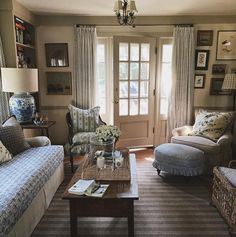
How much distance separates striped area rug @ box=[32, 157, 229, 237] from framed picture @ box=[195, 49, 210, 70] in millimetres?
2168

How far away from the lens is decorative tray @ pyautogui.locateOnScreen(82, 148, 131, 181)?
6.93 ft

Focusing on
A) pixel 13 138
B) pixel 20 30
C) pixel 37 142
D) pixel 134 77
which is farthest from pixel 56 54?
pixel 13 138

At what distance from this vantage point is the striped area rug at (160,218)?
210cm

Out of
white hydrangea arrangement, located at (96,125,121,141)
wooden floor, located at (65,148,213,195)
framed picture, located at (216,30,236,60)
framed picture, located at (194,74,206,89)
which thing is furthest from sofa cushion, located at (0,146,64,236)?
framed picture, located at (216,30,236,60)

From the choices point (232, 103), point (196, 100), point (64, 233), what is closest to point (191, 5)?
point (196, 100)

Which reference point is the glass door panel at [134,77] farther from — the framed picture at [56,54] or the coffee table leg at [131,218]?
the coffee table leg at [131,218]

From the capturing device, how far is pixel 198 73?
4.12 metres

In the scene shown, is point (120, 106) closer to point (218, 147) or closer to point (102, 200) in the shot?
point (218, 147)

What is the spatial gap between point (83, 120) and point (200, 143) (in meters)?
1.86

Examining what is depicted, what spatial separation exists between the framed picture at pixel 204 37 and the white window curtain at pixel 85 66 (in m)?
1.85

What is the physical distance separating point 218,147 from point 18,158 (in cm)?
258

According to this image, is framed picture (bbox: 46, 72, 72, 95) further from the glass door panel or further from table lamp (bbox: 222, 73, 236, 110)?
table lamp (bbox: 222, 73, 236, 110)

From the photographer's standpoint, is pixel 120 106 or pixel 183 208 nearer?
→ pixel 183 208

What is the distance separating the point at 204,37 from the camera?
13.2 feet
